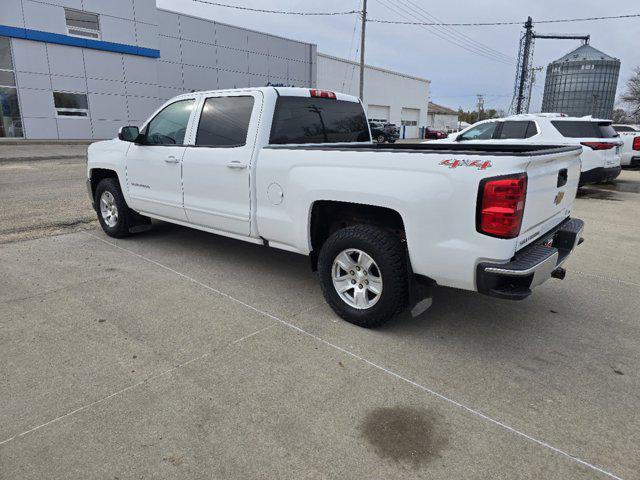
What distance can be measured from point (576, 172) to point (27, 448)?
4338 millimetres

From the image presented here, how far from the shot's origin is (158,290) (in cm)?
444

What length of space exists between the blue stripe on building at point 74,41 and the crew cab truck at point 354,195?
73.5ft

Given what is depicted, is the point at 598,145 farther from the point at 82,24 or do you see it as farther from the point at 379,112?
the point at 379,112

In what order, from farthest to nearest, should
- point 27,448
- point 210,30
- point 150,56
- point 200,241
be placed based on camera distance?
point 210,30
point 150,56
point 200,241
point 27,448

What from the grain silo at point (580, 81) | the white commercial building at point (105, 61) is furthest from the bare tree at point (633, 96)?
the white commercial building at point (105, 61)

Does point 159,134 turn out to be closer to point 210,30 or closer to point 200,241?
point 200,241

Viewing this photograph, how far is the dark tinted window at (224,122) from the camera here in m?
4.43

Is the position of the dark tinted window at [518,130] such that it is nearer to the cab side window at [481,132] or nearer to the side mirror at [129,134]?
the cab side window at [481,132]

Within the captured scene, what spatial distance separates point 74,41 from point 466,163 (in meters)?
27.3

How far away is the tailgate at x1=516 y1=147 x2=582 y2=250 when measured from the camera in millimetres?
2963

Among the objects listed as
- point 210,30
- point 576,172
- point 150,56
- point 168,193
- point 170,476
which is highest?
point 210,30

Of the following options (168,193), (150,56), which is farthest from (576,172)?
(150,56)

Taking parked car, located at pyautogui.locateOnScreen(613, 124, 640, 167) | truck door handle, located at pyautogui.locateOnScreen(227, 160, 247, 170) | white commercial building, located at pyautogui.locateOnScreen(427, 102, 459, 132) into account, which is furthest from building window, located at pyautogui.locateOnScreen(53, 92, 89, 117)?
white commercial building, located at pyautogui.locateOnScreen(427, 102, 459, 132)

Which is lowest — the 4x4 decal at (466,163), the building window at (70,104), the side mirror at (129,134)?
the 4x4 decal at (466,163)
